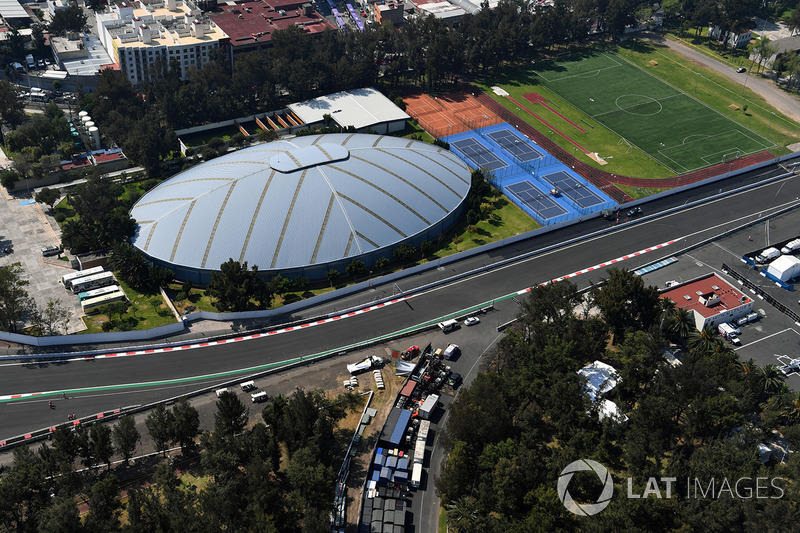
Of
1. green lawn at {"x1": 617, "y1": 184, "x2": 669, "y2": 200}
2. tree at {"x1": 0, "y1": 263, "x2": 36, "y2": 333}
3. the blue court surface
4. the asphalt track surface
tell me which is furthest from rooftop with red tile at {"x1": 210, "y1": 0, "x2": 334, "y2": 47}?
the asphalt track surface

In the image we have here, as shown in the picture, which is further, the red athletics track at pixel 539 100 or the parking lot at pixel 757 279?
the red athletics track at pixel 539 100

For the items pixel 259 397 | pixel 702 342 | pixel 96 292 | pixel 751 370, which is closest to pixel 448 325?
pixel 259 397

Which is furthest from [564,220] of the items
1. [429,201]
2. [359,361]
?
[359,361]

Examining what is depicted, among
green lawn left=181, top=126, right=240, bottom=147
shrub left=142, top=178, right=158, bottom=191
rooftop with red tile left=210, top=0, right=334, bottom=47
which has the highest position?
rooftop with red tile left=210, top=0, right=334, bottom=47

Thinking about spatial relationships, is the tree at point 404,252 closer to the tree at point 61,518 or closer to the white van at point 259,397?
the white van at point 259,397

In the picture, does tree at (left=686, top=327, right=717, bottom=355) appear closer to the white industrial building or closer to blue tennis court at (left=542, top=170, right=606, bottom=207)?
blue tennis court at (left=542, top=170, right=606, bottom=207)

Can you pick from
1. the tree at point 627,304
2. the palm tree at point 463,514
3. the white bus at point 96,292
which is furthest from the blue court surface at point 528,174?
the white bus at point 96,292
